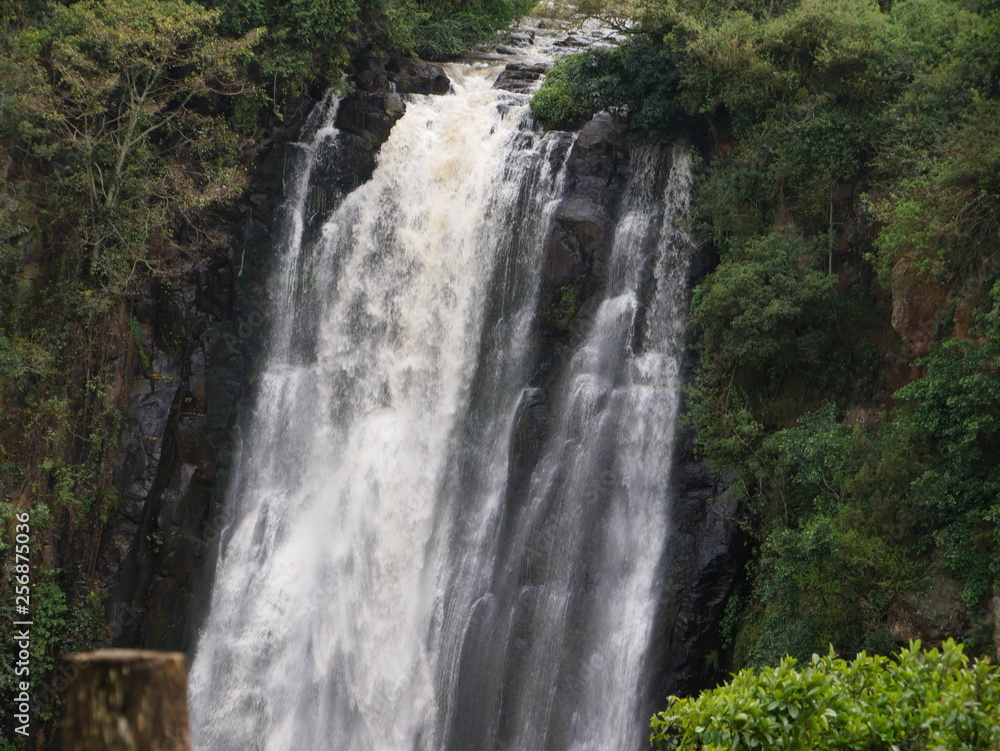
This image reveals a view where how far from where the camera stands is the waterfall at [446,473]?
16.6m

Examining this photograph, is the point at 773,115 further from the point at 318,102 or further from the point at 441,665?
the point at 441,665

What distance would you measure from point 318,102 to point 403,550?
38.9 ft

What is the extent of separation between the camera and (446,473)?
18812 millimetres

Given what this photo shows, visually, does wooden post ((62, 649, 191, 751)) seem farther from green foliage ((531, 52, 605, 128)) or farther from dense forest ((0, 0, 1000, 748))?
green foliage ((531, 52, 605, 128))

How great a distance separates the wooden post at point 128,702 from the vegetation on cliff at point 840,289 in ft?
37.8

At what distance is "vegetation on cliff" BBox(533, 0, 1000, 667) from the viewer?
40.9 feet

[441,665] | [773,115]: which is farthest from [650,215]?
[441,665]

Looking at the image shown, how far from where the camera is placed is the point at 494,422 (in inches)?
739

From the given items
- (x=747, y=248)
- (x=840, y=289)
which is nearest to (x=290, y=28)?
(x=747, y=248)

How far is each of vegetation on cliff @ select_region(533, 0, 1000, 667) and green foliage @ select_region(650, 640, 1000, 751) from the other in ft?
19.9

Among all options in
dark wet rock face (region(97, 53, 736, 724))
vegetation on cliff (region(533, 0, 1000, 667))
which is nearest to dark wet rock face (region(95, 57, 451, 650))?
dark wet rock face (region(97, 53, 736, 724))

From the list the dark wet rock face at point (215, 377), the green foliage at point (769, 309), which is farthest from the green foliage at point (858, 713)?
the dark wet rock face at point (215, 377)

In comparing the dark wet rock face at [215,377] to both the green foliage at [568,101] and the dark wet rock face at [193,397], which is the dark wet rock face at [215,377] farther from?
the green foliage at [568,101]

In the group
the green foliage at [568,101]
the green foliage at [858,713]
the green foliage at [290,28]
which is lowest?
the green foliage at [858,713]
